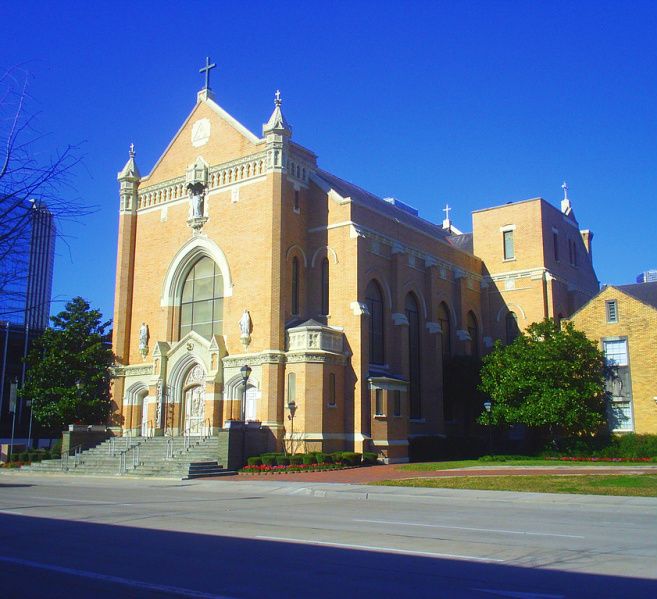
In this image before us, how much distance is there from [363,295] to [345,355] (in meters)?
3.65

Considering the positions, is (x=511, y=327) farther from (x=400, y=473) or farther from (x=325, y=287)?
(x=400, y=473)

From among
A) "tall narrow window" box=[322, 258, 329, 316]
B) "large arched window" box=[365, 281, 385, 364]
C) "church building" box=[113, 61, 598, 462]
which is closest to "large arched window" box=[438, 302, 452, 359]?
"church building" box=[113, 61, 598, 462]

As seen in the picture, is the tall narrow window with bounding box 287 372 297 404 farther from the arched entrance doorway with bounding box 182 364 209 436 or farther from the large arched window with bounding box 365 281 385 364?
the arched entrance doorway with bounding box 182 364 209 436

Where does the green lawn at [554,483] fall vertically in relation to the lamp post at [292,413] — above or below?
below

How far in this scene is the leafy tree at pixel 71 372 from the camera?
133ft

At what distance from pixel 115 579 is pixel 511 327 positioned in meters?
45.7

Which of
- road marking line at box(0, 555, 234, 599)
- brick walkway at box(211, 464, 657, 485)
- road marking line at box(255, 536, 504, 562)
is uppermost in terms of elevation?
road marking line at box(0, 555, 234, 599)

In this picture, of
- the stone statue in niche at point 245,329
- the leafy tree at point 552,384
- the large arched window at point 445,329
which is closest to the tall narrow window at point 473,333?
the large arched window at point 445,329

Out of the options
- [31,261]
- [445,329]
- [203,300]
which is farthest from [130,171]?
[31,261]

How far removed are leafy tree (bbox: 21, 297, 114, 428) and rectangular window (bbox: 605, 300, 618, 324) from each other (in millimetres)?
28050

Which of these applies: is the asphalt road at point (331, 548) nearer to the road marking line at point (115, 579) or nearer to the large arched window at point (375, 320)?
the road marking line at point (115, 579)

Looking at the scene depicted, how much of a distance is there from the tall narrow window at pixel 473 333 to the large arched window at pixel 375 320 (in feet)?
40.1

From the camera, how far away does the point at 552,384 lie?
124 ft

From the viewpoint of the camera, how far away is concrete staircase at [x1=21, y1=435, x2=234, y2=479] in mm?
30969
